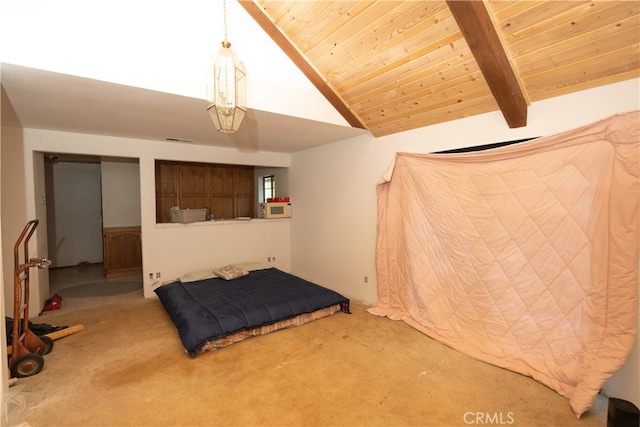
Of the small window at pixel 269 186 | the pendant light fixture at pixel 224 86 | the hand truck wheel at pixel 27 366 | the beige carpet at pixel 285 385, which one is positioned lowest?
the beige carpet at pixel 285 385

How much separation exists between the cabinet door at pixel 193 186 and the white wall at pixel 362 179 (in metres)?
1.76

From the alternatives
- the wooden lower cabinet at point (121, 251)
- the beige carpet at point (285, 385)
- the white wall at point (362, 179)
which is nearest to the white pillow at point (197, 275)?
the beige carpet at point (285, 385)

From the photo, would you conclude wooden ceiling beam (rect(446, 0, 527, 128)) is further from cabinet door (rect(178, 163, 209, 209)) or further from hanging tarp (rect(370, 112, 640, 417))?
cabinet door (rect(178, 163, 209, 209))

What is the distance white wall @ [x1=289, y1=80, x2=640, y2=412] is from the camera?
2.04 metres

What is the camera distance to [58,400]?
6.66 ft

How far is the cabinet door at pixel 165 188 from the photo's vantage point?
5.31 meters

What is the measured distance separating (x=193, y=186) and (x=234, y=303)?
3.20 m

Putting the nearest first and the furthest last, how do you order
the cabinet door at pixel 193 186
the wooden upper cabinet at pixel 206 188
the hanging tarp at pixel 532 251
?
the hanging tarp at pixel 532 251 < the wooden upper cabinet at pixel 206 188 < the cabinet door at pixel 193 186

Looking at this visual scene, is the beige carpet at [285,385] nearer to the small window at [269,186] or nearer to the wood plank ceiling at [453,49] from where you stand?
the wood plank ceiling at [453,49]

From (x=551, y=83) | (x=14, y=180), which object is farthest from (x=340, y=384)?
(x=14, y=180)

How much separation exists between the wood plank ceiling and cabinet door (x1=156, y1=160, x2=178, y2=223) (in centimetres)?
364

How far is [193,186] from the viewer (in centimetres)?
562

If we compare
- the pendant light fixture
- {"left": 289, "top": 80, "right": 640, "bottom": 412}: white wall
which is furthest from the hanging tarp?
the pendant light fixture

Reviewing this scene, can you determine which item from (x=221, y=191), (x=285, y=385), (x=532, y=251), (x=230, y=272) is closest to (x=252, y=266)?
(x=230, y=272)
